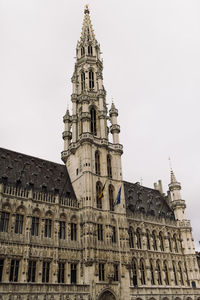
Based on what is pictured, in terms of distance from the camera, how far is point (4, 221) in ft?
126

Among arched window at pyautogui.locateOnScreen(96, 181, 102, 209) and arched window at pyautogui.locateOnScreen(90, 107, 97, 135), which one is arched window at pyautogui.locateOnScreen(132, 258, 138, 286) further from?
arched window at pyautogui.locateOnScreen(90, 107, 97, 135)

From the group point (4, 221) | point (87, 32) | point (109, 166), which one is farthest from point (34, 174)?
point (87, 32)

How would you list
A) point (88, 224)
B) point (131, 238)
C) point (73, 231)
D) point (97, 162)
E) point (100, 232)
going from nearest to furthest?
1. point (88, 224)
2. point (73, 231)
3. point (100, 232)
4. point (97, 162)
5. point (131, 238)

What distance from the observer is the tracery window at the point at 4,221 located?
124ft

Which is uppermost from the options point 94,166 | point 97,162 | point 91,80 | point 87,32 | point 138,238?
point 87,32

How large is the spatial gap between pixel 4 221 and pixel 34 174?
428 inches

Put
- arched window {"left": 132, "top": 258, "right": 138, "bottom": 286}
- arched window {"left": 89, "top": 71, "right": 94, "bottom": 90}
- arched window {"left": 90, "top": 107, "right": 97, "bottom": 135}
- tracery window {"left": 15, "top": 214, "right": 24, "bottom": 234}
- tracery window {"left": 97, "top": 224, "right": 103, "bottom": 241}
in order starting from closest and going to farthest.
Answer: tracery window {"left": 15, "top": 214, "right": 24, "bottom": 234} < tracery window {"left": 97, "top": 224, "right": 103, "bottom": 241} < arched window {"left": 132, "top": 258, "right": 138, "bottom": 286} < arched window {"left": 90, "top": 107, "right": 97, "bottom": 135} < arched window {"left": 89, "top": 71, "right": 94, "bottom": 90}

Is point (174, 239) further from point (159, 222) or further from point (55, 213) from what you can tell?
point (55, 213)

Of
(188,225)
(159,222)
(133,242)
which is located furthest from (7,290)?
(188,225)

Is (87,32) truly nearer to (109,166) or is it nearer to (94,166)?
(109,166)

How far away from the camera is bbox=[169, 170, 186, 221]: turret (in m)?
62.7

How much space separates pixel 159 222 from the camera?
58.4 metres

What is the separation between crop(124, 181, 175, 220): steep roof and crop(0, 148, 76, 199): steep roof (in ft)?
47.4

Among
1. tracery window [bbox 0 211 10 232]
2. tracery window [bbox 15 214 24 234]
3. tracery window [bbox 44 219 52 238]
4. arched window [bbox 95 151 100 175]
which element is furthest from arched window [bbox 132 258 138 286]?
tracery window [bbox 0 211 10 232]
